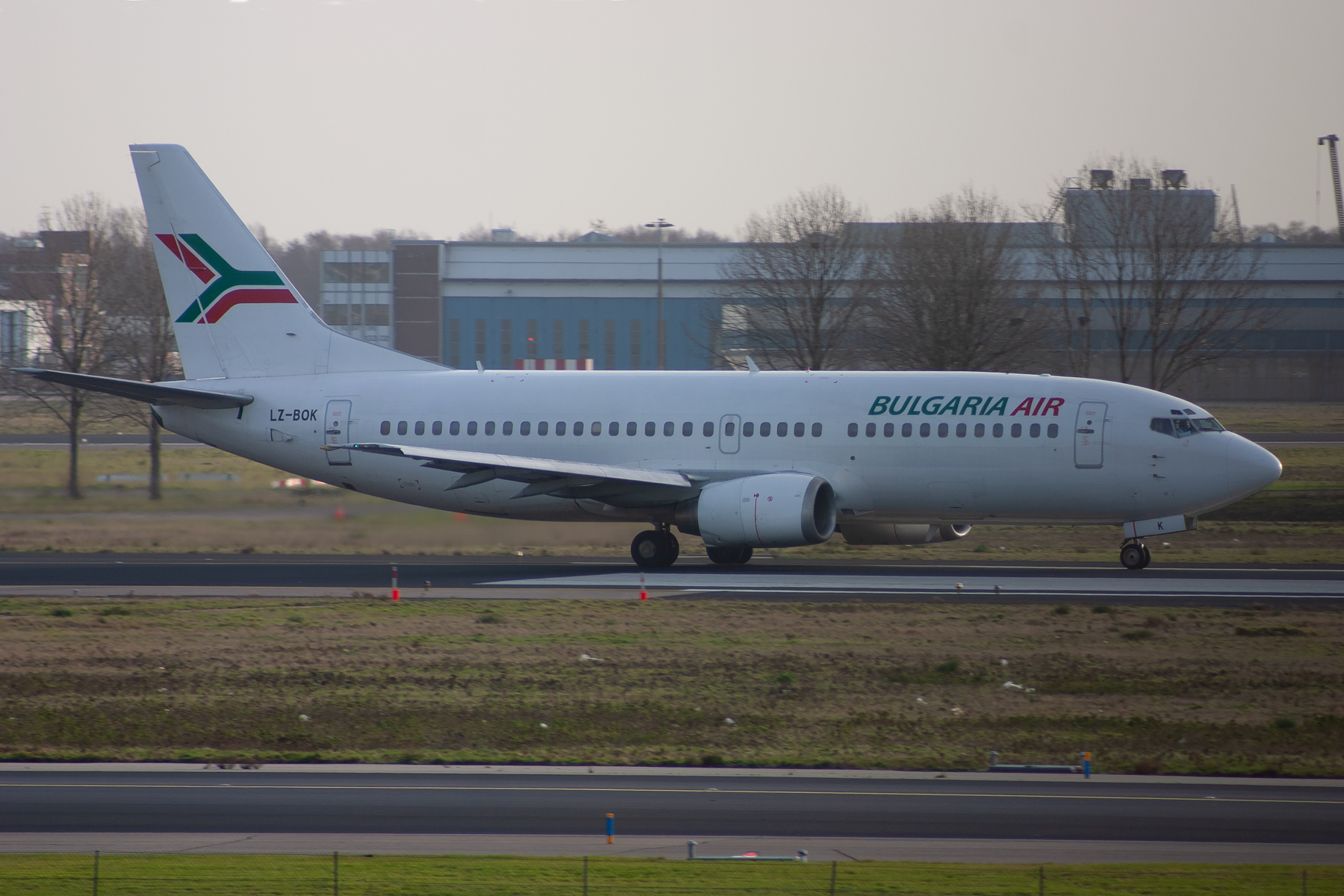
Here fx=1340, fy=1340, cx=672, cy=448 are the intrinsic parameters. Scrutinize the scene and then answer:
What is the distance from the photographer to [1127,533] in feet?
103

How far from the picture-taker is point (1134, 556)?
3106 centimetres

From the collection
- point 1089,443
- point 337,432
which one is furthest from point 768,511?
point 337,432

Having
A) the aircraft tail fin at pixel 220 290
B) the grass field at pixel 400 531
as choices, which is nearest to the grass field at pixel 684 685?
the grass field at pixel 400 531

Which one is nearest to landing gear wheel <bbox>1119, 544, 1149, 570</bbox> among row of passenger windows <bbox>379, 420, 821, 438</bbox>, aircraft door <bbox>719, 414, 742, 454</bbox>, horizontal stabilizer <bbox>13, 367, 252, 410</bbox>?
row of passenger windows <bbox>379, 420, 821, 438</bbox>

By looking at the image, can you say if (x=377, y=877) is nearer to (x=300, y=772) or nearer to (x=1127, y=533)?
(x=300, y=772)

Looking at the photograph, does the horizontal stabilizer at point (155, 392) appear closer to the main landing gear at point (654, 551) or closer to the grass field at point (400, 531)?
the grass field at point (400, 531)

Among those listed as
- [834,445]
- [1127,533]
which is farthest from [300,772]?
[1127,533]

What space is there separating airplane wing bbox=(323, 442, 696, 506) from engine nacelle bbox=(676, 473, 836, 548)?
105cm

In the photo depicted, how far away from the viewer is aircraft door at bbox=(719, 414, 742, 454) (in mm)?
32250

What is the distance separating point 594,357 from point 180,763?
216ft

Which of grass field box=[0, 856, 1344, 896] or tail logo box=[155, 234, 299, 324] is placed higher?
tail logo box=[155, 234, 299, 324]

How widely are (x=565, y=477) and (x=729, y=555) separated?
4.64m

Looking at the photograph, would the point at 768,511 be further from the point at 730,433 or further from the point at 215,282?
the point at 215,282

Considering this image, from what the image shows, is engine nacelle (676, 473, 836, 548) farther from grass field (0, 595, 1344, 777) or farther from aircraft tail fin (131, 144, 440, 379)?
aircraft tail fin (131, 144, 440, 379)
